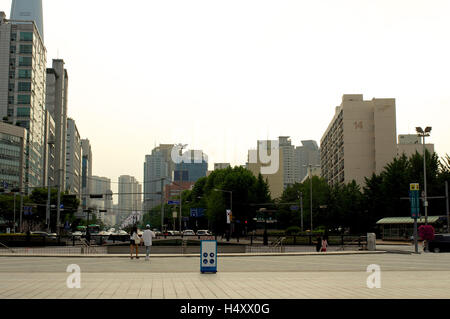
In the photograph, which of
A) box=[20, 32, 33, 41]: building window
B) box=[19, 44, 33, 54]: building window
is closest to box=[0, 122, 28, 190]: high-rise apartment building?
box=[19, 44, 33, 54]: building window

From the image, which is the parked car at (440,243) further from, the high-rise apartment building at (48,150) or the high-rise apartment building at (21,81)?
the high-rise apartment building at (48,150)

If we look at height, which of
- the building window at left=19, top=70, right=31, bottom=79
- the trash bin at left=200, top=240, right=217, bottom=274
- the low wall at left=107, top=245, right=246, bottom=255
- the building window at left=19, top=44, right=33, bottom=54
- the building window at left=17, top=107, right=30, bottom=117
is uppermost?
the building window at left=19, top=44, right=33, bottom=54

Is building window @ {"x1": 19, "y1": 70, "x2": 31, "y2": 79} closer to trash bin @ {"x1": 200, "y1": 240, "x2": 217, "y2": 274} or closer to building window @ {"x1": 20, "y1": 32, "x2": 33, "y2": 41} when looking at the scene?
building window @ {"x1": 20, "y1": 32, "x2": 33, "y2": 41}

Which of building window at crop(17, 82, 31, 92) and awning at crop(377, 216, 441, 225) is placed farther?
building window at crop(17, 82, 31, 92)

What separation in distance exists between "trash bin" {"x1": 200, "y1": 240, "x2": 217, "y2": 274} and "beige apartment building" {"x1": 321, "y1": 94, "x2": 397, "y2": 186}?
320 ft

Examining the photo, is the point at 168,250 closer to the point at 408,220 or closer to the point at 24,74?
the point at 408,220

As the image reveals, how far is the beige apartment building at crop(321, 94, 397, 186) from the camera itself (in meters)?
112

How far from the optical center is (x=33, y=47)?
417ft

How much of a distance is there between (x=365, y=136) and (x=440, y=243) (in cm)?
8132

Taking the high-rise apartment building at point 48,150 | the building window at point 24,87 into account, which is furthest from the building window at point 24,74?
the high-rise apartment building at point 48,150
